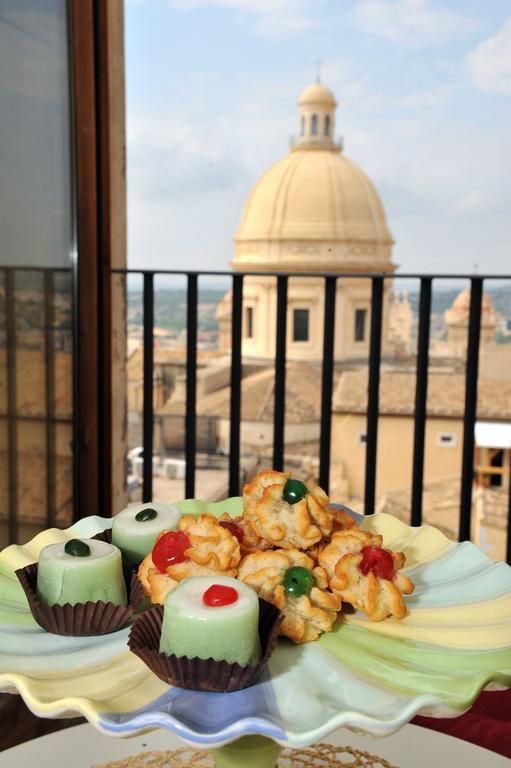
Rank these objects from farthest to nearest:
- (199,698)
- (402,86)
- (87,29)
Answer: (402,86)
(87,29)
(199,698)

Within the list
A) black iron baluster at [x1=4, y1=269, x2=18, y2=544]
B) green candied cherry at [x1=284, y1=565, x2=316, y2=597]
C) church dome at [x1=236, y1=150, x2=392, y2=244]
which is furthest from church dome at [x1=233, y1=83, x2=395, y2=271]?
green candied cherry at [x1=284, y1=565, x2=316, y2=597]

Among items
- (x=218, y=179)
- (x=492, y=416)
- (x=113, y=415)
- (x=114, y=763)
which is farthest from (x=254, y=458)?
(x=114, y=763)

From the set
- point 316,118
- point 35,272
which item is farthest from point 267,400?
point 35,272

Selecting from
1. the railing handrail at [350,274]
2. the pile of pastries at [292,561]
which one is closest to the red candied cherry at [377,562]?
the pile of pastries at [292,561]

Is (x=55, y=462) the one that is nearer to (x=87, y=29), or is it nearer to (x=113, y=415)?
(x=113, y=415)

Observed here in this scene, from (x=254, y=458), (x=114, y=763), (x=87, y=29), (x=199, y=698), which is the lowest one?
(x=254, y=458)

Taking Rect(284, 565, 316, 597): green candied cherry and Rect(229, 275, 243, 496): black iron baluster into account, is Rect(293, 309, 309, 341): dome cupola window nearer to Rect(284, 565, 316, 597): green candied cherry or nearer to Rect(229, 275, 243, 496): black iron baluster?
Rect(229, 275, 243, 496): black iron baluster

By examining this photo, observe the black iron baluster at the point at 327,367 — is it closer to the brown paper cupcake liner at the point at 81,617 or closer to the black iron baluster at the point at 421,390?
the black iron baluster at the point at 421,390

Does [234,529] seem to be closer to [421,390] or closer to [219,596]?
[219,596]
